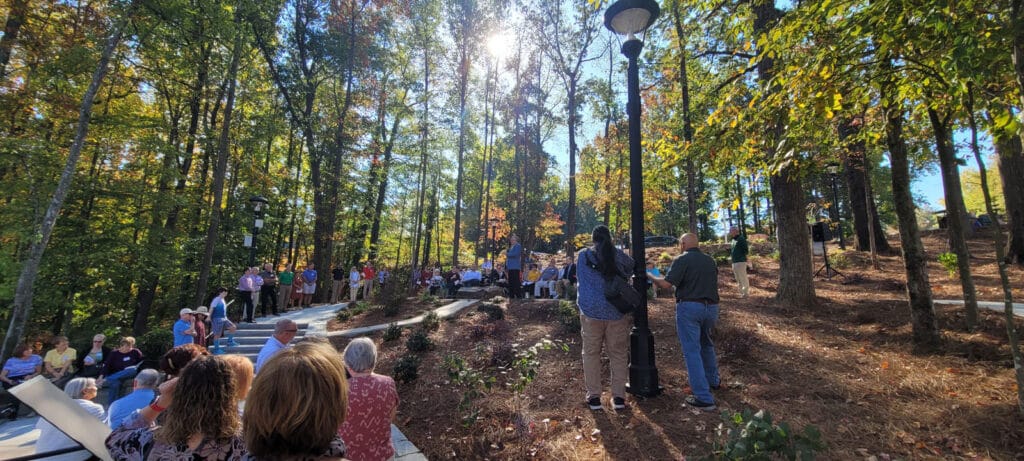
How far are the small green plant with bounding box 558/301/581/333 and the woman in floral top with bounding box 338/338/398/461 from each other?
16.2 ft

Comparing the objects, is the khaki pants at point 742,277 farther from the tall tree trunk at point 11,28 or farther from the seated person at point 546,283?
the tall tree trunk at point 11,28

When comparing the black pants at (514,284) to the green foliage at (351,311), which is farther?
the green foliage at (351,311)

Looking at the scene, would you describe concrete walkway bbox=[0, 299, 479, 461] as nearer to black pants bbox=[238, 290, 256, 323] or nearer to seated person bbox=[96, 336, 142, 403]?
black pants bbox=[238, 290, 256, 323]

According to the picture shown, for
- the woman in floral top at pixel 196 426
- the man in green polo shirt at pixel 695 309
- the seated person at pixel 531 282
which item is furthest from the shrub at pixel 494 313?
the woman in floral top at pixel 196 426

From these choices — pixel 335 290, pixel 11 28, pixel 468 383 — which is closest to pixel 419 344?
pixel 468 383

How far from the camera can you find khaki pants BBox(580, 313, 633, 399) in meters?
4.06

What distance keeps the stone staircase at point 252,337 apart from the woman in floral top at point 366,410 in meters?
8.25

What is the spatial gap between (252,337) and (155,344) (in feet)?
6.13

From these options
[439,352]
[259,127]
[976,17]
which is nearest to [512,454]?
[439,352]

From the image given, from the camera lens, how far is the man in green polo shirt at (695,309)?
13.2 ft

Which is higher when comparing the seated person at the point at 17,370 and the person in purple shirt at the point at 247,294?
the person in purple shirt at the point at 247,294

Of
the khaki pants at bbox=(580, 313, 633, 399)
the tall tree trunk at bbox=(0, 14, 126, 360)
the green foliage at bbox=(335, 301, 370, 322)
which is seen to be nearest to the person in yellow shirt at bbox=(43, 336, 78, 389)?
the tall tree trunk at bbox=(0, 14, 126, 360)

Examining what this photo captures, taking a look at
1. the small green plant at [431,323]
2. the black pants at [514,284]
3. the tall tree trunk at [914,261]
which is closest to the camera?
the tall tree trunk at [914,261]

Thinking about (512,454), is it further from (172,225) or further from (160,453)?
(172,225)
